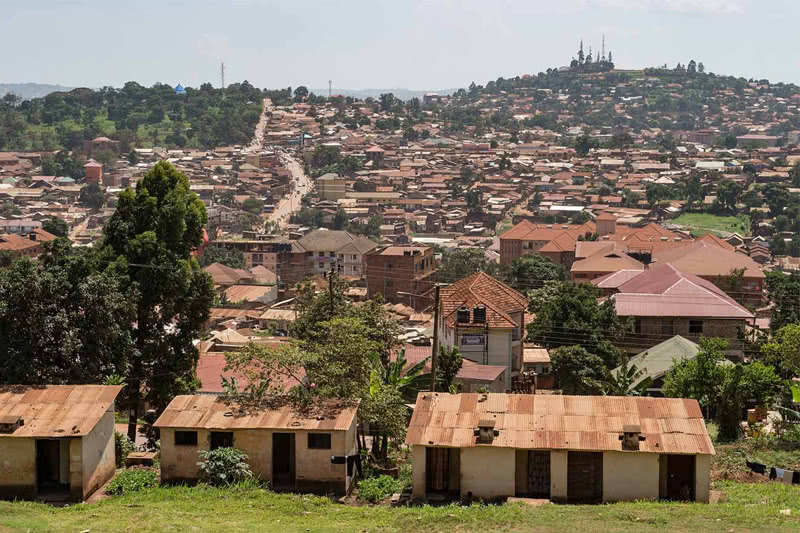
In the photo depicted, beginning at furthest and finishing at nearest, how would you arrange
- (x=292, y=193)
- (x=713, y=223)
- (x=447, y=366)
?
(x=292, y=193) < (x=713, y=223) < (x=447, y=366)

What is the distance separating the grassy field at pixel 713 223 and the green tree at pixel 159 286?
255ft

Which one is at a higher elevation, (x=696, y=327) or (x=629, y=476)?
(x=629, y=476)

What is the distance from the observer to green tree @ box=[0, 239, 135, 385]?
19.0 metres

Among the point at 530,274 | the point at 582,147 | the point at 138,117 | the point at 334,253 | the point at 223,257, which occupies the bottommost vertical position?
the point at 223,257

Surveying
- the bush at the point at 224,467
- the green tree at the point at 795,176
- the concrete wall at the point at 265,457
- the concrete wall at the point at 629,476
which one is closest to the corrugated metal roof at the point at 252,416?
the concrete wall at the point at 265,457

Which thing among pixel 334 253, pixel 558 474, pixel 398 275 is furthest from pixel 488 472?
pixel 334 253

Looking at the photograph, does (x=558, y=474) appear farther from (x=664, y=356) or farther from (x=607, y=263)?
(x=607, y=263)

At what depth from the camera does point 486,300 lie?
99.8ft

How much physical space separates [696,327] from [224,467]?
24315mm

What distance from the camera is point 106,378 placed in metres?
20.3

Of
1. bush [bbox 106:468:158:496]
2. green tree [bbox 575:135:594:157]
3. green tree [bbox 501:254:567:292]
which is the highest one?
green tree [bbox 575:135:594:157]

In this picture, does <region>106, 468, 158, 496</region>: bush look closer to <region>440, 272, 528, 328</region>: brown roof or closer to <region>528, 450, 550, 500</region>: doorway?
<region>528, 450, 550, 500</region>: doorway

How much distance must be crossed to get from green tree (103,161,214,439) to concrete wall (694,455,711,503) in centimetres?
1143

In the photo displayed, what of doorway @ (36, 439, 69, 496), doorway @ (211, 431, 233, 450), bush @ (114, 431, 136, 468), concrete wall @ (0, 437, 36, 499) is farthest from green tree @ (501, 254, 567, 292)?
concrete wall @ (0, 437, 36, 499)
